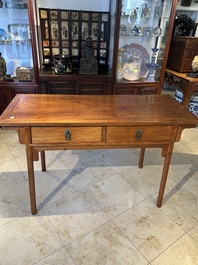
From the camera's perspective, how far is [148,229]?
158 centimetres

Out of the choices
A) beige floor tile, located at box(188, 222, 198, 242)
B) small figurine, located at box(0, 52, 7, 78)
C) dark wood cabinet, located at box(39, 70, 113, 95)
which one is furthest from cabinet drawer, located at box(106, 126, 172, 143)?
small figurine, located at box(0, 52, 7, 78)

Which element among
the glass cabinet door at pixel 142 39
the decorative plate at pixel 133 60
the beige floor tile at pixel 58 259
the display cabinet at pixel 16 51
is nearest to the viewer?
the beige floor tile at pixel 58 259

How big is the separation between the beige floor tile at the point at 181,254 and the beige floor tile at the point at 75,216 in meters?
0.46

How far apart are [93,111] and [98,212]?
2.59 ft

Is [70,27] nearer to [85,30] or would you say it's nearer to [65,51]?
[85,30]

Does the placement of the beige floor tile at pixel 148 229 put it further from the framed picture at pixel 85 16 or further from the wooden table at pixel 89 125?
the framed picture at pixel 85 16

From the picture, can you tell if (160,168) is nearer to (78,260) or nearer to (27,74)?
(78,260)

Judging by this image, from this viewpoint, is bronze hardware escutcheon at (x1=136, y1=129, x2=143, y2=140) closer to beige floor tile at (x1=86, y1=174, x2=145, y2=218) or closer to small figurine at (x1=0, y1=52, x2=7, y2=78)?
beige floor tile at (x1=86, y1=174, x2=145, y2=218)

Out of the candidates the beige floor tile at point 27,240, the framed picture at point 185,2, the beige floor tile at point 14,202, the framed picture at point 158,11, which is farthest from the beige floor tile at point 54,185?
the framed picture at point 185,2

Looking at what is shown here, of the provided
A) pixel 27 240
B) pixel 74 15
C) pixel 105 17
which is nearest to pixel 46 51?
pixel 74 15

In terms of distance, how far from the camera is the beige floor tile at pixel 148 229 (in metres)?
1.46

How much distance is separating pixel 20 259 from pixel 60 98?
1.13 metres

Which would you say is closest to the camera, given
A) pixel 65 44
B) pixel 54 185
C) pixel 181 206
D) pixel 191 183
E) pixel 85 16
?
pixel 181 206

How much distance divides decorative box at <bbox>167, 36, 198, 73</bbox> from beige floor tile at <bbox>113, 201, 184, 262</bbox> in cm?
231
